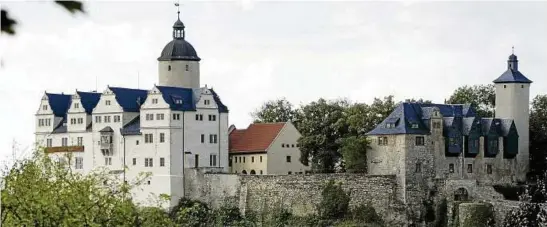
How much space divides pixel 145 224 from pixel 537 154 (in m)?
33.8

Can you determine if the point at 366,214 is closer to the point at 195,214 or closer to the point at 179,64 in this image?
the point at 195,214

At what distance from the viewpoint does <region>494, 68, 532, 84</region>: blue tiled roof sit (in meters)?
53.6

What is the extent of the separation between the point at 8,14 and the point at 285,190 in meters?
49.9

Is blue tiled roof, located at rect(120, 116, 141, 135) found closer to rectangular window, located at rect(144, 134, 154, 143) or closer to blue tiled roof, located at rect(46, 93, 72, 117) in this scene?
rectangular window, located at rect(144, 134, 154, 143)

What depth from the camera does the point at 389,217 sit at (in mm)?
51438

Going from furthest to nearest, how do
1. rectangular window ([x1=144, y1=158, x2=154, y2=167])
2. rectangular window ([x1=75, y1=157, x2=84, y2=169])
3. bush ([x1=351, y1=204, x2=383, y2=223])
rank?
rectangular window ([x1=75, y1=157, x2=84, y2=169]) < rectangular window ([x1=144, y1=158, x2=154, y2=167]) < bush ([x1=351, y1=204, x2=383, y2=223])

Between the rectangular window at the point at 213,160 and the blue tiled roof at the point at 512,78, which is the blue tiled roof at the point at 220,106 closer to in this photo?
the rectangular window at the point at 213,160

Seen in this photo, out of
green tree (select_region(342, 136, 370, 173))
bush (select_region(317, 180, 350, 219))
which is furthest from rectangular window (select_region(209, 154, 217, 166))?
bush (select_region(317, 180, 350, 219))

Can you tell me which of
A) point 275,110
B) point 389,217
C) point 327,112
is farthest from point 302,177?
point 275,110

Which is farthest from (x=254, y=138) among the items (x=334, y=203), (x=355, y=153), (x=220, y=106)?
(x=334, y=203)

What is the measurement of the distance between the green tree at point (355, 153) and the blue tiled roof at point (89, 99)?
497 inches

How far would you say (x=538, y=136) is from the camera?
5594 cm

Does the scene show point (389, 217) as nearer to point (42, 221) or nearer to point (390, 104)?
point (390, 104)

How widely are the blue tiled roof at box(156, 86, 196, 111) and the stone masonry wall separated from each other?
2.82 m
